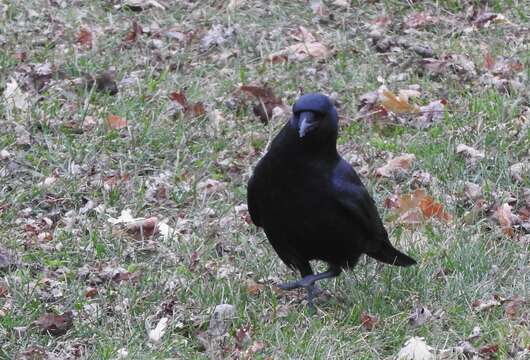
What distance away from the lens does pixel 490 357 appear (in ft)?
15.3

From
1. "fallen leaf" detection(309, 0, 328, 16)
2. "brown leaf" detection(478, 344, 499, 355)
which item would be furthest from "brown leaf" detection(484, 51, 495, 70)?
"brown leaf" detection(478, 344, 499, 355)

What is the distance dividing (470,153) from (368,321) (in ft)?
6.85

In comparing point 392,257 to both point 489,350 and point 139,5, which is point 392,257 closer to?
point 489,350

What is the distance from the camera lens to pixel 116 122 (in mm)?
6930

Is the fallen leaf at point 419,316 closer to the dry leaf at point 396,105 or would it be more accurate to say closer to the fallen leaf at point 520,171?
the fallen leaf at point 520,171

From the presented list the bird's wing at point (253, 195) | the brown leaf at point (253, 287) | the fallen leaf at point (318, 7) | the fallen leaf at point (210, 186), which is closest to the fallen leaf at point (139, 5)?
the fallen leaf at point (318, 7)

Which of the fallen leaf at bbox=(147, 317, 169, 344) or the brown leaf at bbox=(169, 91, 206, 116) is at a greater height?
the fallen leaf at bbox=(147, 317, 169, 344)

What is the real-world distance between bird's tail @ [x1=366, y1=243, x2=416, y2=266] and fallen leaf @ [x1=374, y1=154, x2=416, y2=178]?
50.5 inches

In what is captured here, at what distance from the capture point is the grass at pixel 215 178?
15.8ft

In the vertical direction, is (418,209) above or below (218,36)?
above

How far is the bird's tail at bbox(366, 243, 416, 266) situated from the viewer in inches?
209

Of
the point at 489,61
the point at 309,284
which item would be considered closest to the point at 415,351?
the point at 309,284

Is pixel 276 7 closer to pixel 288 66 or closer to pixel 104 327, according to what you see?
pixel 288 66

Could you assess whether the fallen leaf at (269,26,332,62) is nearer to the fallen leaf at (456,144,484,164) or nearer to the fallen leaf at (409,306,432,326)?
the fallen leaf at (456,144,484,164)
